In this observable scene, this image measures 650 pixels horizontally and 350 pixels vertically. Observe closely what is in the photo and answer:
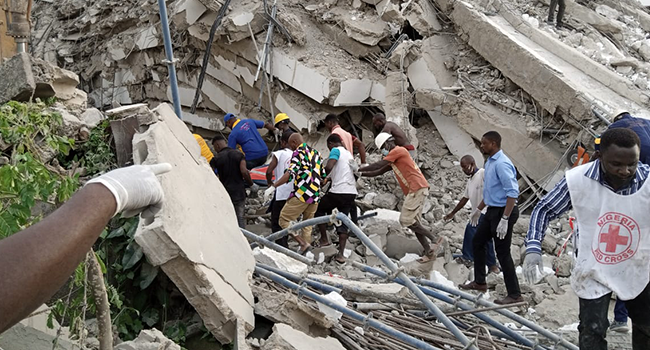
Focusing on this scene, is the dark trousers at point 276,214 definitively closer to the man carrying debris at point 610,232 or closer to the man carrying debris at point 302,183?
the man carrying debris at point 302,183

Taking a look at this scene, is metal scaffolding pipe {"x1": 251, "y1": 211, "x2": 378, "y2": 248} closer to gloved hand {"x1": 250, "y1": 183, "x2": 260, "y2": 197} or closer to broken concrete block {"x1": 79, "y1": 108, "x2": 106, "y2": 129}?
broken concrete block {"x1": 79, "y1": 108, "x2": 106, "y2": 129}

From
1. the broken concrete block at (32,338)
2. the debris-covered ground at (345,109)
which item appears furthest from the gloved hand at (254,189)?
the broken concrete block at (32,338)

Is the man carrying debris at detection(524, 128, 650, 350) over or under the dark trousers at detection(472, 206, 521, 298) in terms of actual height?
over

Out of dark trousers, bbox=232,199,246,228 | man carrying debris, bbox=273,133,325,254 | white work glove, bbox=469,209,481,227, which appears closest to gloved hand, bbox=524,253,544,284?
white work glove, bbox=469,209,481,227

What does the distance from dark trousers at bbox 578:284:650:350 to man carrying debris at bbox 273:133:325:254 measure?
11.1 ft

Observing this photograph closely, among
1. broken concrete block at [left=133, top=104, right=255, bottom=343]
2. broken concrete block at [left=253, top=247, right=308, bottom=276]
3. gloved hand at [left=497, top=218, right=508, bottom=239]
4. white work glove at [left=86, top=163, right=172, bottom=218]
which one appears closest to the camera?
white work glove at [left=86, top=163, right=172, bottom=218]

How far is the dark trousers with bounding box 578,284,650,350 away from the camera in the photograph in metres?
3.24

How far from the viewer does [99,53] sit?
46.1 ft

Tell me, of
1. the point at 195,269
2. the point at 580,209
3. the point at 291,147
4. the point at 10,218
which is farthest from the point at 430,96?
Answer: the point at 10,218

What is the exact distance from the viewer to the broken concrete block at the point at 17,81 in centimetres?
477

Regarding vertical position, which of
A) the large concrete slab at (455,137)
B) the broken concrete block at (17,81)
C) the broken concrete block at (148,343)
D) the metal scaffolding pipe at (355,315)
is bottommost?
the large concrete slab at (455,137)

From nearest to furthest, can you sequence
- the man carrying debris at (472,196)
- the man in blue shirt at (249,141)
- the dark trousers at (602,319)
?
the dark trousers at (602,319)
the man carrying debris at (472,196)
the man in blue shirt at (249,141)

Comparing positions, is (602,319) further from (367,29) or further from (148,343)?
(367,29)

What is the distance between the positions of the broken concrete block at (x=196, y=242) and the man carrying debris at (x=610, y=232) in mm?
1885
